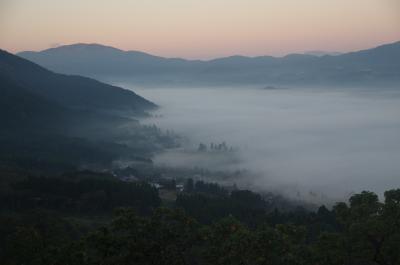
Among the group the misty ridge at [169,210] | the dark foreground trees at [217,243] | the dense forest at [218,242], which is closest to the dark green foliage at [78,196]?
the misty ridge at [169,210]

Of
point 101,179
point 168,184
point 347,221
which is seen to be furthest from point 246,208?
point 347,221

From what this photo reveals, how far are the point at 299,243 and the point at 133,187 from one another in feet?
276

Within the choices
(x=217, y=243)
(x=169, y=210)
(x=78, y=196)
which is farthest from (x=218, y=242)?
(x=78, y=196)

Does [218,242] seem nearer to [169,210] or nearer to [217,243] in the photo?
[217,243]

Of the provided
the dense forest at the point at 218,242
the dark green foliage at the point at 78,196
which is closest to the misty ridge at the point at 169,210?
the dense forest at the point at 218,242

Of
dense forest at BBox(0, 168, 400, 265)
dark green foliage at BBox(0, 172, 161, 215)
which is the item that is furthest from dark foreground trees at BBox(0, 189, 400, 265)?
dark green foliage at BBox(0, 172, 161, 215)

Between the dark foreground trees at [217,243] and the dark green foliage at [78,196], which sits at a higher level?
the dark foreground trees at [217,243]

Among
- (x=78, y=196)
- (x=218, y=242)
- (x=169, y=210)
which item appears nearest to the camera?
(x=169, y=210)

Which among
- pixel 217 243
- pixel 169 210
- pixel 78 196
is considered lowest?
pixel 78 196

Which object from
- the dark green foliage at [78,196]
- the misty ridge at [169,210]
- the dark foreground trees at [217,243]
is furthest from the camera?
the dark green foliage at [78,196]

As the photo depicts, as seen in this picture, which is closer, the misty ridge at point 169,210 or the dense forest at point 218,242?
the dense forest at point 218,242

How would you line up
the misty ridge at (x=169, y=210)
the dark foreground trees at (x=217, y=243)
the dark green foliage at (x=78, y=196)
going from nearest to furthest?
1. the dark foreground trees at (x=217, y=243)
2. the misty ridge at (x=169, y=210)
3. the dark green foliage at (x=78, y=196)

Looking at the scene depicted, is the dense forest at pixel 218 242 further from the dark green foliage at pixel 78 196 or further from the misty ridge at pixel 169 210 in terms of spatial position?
the dark green foliage at pixel 78 196

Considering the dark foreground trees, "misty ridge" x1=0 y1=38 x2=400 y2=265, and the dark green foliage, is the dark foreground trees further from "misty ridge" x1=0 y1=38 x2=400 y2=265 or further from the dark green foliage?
the dark green foliage
